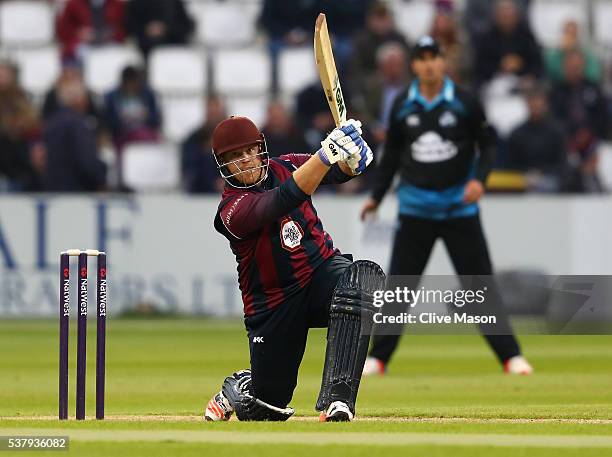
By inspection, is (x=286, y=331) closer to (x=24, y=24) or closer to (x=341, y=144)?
(x=341, y=144)

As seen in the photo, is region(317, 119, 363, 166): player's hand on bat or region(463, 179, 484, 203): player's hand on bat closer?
region(317, 119, 363, 166): player's hand on bat

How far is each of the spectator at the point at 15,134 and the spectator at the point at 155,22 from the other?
2.06 m

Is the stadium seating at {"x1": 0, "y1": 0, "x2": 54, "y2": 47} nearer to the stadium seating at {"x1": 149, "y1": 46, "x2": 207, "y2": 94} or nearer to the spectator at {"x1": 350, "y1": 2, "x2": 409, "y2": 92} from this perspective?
the stadium seating at {"x1": 149, "y1": 46, "x2": 207, "y2": 94}

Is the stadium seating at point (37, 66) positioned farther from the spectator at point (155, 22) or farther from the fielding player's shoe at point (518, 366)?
the fielding player's shoe at point (518, 366)

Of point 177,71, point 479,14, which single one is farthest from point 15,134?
point 479,14

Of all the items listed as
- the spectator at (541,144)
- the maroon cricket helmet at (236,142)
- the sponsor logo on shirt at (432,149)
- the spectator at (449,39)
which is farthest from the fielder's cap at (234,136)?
the spectator at (449,39)

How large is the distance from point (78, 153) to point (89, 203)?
0.64m

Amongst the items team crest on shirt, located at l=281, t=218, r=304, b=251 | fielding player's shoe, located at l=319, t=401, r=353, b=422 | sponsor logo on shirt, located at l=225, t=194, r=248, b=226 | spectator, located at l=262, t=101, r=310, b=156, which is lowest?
fielding player's shoe, located at l=319, t=401, r=353, b=422

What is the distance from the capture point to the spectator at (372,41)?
1941 centimetres

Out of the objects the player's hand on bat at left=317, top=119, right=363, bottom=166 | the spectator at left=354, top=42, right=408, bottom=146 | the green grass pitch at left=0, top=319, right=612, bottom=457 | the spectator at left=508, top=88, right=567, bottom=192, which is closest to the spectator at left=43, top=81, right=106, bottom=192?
the green grass pitch at left=0, top=319, right=612, bottom=457

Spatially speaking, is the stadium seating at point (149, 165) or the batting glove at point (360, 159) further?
the stadium seating at point (149, 165)

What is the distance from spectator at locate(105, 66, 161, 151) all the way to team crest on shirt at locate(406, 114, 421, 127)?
768 cm

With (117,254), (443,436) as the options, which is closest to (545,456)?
(443,436)

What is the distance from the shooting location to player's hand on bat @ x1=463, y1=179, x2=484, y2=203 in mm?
11914
